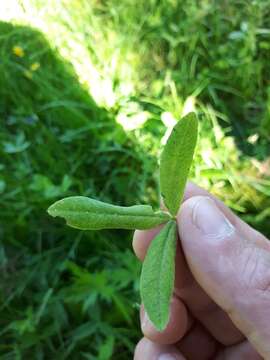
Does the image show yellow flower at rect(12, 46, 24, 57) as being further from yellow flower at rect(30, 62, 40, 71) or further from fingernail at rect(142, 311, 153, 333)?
fingernail at rect(142, 311, 153, 333)

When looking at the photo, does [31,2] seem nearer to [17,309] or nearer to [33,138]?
[33,138]

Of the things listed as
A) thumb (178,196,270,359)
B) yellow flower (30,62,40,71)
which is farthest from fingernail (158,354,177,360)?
yellow flower (30,62,40,71)

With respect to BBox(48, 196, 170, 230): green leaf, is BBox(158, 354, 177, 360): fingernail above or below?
below

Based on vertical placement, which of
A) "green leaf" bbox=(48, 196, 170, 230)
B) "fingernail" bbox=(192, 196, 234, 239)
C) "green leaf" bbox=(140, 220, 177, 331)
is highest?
"green leaf" bbox=(48, 196, 170, 230)

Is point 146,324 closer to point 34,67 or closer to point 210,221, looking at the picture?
point 210,221

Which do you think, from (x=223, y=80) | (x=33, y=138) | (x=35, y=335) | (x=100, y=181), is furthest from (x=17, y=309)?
(x=223, y=80)

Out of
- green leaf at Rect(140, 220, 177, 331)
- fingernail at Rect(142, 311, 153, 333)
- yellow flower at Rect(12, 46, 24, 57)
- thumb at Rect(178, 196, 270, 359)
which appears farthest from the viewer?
yellow flower at Rect(12, 46, 24, 57)
